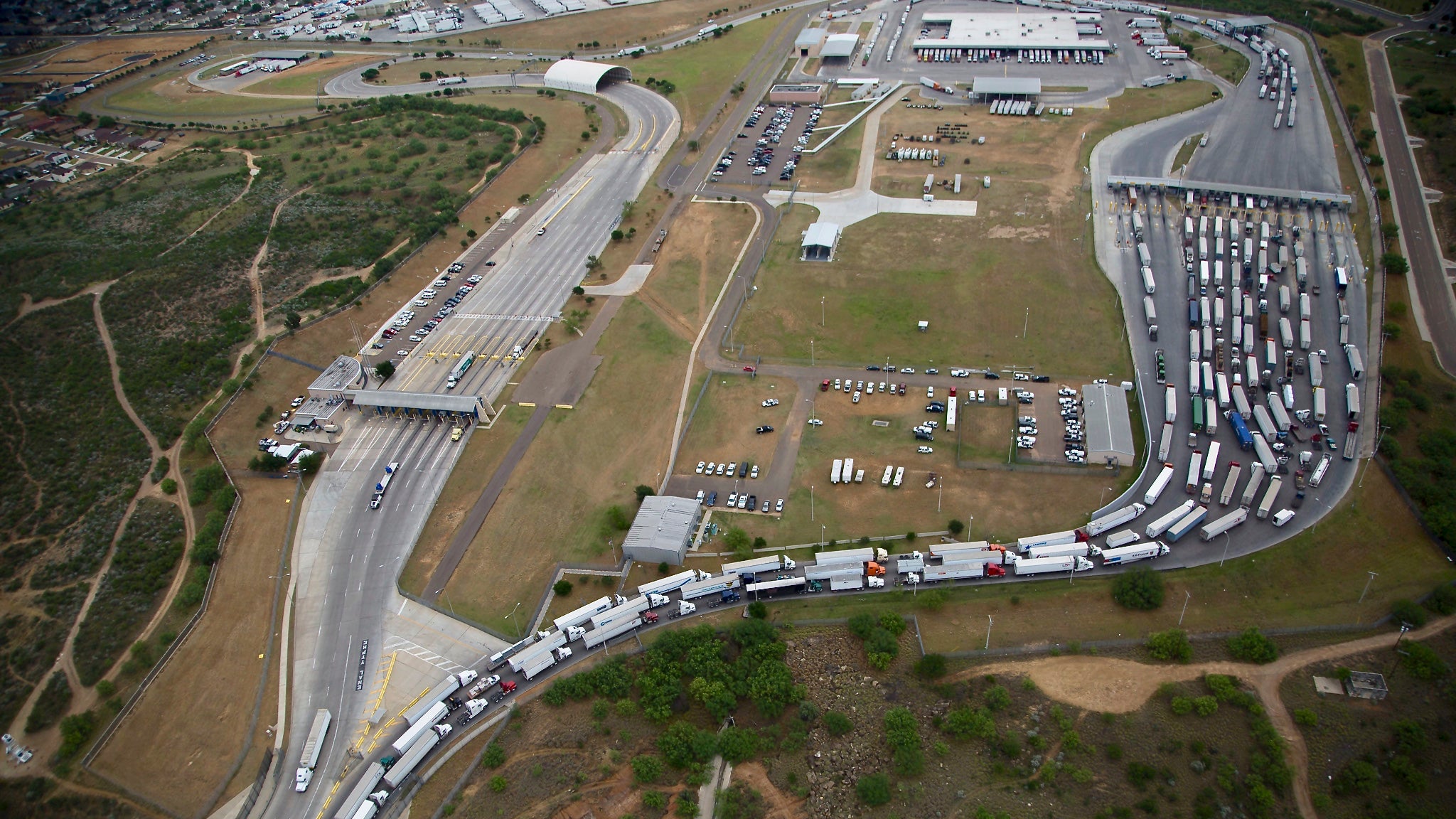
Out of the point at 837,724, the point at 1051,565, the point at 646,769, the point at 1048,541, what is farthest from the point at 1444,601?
the point at 646,769

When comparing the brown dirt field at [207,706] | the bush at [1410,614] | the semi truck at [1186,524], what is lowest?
the brown dirt field at [207,706]

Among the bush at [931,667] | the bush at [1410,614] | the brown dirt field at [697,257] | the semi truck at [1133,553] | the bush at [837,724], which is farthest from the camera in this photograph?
the brown dirt field at [697,257]

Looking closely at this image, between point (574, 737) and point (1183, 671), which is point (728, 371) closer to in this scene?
point (574, 737)

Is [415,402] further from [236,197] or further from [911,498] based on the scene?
[236,197]

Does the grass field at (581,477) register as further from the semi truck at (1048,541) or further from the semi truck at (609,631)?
the semi truck at (1048,541)

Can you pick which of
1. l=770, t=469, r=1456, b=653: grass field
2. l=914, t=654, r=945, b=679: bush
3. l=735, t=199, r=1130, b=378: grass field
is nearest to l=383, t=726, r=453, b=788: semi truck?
l=770, t=469, r=1456, b=653: grass field

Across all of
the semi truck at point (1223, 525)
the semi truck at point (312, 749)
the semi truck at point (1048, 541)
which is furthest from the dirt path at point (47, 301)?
the semi truck at point (1223, 525)

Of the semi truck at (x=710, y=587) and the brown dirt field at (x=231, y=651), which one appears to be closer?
the brown dirt field at (x=231, y=651)
